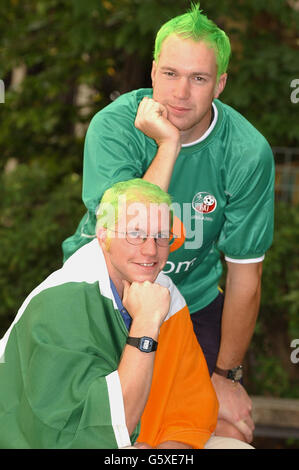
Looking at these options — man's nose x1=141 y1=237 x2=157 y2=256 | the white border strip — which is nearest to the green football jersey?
man's nose x1=141 y1=237 x2=157 y2=256

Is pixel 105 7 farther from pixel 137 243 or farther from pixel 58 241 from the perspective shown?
pixel 137 243

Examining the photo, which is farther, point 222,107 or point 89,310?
point 222,107

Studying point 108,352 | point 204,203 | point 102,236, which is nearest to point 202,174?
point 204,203

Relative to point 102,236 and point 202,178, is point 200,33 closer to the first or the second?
point 202,178

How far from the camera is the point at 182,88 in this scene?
2.53 metres

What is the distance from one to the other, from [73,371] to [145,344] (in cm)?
24

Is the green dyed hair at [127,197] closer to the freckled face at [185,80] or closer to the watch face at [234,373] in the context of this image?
the freckled face at [185,80]

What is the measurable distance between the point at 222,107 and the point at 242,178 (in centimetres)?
36

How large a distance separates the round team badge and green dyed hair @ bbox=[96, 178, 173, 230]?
53cm

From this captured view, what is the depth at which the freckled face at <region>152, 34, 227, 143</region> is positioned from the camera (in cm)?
253

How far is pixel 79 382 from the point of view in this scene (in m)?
2.13

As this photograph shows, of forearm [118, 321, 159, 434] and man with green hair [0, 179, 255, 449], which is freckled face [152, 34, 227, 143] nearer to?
man with green hair [0, 179, 255, 449]
